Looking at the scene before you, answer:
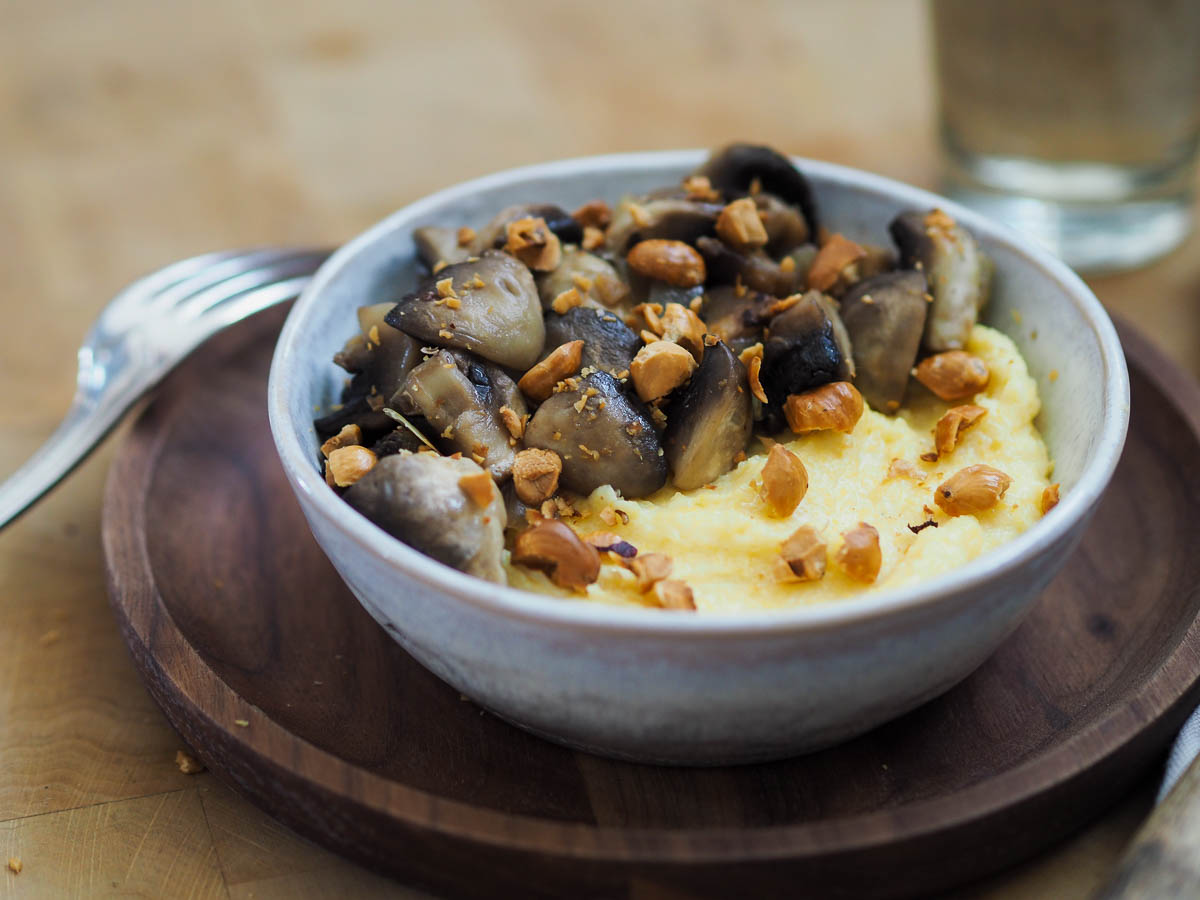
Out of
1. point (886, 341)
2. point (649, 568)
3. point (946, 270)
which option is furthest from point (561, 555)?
point (946, 270)

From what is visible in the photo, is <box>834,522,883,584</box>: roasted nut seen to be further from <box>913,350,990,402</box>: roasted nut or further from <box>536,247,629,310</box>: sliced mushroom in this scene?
<box>536,247,629,310</box>: sliced mushroom

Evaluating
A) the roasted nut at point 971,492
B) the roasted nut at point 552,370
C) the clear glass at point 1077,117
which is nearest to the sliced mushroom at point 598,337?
the roasted nut at point 552,370

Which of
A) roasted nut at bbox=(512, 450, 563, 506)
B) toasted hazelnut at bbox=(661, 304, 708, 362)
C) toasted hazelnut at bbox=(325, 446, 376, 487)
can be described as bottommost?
roasted nut at bbox=(512, 450, 563, 506)

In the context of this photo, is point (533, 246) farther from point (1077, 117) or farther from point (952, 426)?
point (1077, 117)

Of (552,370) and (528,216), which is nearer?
(552,370)

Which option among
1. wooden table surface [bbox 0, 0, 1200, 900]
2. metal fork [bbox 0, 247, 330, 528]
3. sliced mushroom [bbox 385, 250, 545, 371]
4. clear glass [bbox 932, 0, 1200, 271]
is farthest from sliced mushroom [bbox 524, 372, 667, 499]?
clear glass [bbox 932, 0, 1200, 271]

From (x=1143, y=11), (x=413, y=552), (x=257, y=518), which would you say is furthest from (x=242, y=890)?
(x=1143, y=11)

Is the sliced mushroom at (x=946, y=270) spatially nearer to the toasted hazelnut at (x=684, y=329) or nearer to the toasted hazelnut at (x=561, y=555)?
the toasted hazelnut at (x=684, y=329)

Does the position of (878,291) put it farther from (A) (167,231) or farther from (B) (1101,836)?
(A) (167,231)

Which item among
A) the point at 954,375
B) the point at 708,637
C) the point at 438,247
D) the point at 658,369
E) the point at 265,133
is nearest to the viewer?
the point at 708,637
